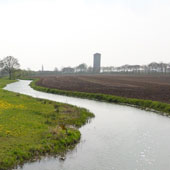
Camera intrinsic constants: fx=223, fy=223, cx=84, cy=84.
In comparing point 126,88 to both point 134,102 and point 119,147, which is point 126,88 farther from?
Result: point 119,147

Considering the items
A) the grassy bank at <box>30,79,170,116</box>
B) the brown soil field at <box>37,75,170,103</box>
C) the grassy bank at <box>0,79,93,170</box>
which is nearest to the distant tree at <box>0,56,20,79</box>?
the brown soil field at <box>37,75,170,103</box>

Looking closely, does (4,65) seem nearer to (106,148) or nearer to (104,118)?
(104,118)

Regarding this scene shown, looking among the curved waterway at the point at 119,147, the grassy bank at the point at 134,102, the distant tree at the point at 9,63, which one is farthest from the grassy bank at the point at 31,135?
the distant tree at the point at 9,63

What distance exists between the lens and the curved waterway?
12344 mm

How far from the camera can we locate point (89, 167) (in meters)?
12.1

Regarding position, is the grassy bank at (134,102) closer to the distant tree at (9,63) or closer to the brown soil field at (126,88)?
A: the brown soil field at (126,88)

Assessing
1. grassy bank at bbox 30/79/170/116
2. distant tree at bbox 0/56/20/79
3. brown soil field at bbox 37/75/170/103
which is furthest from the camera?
distant tree at bbox 0/56/20/79

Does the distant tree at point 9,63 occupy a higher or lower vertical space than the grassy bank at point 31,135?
higher

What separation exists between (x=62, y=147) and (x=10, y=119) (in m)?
6.88

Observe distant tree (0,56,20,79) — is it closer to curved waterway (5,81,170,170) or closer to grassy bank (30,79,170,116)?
grassy bank (30,79,170,116)

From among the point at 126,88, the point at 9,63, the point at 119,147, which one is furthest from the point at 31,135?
the point at 9,63

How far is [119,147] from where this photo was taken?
49.7ft

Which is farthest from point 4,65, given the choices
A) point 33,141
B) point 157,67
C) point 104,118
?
point 157,67

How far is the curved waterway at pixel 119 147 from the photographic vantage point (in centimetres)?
1234
